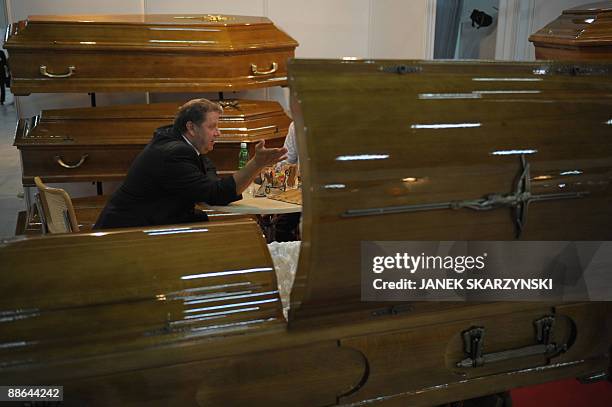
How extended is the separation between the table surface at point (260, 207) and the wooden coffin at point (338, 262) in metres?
1.65

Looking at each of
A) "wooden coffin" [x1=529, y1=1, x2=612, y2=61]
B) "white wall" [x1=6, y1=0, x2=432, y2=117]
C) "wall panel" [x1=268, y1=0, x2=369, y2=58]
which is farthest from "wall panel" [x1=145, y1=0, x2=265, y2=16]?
"wooden coffin" [x1=529, y1=1, x2=612, y2=61]

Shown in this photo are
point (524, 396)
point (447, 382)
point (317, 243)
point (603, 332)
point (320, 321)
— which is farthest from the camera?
point (524, 396)

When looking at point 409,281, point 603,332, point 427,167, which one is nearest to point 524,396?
point 603,332

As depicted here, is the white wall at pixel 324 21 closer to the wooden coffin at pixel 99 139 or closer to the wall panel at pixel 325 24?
the wall panel at pixel 325 24

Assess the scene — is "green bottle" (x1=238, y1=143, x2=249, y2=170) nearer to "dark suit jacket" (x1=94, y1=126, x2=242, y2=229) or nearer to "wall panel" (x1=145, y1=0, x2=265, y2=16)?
"dark suit jacket" (x1=94, y1=126, x2=242, y2=229)

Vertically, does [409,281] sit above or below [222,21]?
below

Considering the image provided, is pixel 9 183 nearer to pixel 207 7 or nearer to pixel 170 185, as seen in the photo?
pixel 207 7

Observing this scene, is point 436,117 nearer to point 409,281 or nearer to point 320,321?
point 409,281

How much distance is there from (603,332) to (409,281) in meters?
0.63

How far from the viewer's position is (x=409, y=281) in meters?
1.48

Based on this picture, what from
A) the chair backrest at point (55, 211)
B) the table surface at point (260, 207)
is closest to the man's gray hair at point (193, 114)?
the table surface at point (260, 207)

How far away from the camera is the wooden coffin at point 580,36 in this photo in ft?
8.50

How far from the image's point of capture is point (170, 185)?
287cm

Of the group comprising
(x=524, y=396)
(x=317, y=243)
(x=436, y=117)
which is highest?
(x=436, y=117)
